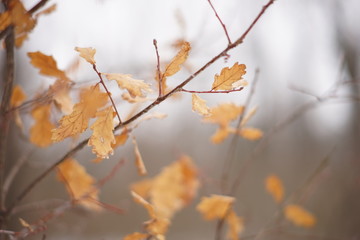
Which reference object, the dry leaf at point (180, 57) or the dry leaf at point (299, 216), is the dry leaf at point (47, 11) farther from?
the dry leaf at point (299, 216)

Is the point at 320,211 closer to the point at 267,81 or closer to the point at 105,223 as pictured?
the point at 267,81

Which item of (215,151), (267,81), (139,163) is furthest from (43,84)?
(215,151)

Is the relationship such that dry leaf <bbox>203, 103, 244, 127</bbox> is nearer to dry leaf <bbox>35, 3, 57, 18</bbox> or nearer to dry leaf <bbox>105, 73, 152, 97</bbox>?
dry leaf <bbox>105, 73, 152, 97</bbox>

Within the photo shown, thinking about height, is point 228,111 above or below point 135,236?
above

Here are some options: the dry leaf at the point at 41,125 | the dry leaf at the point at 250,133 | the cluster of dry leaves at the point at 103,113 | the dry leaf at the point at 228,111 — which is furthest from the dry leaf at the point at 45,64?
the dry leaf at the point at 250,133

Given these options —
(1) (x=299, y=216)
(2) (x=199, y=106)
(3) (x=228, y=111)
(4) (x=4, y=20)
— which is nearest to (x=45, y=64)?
(4) (x=4, y=20)

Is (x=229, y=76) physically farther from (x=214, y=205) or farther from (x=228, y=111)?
(x=214, y=205)
